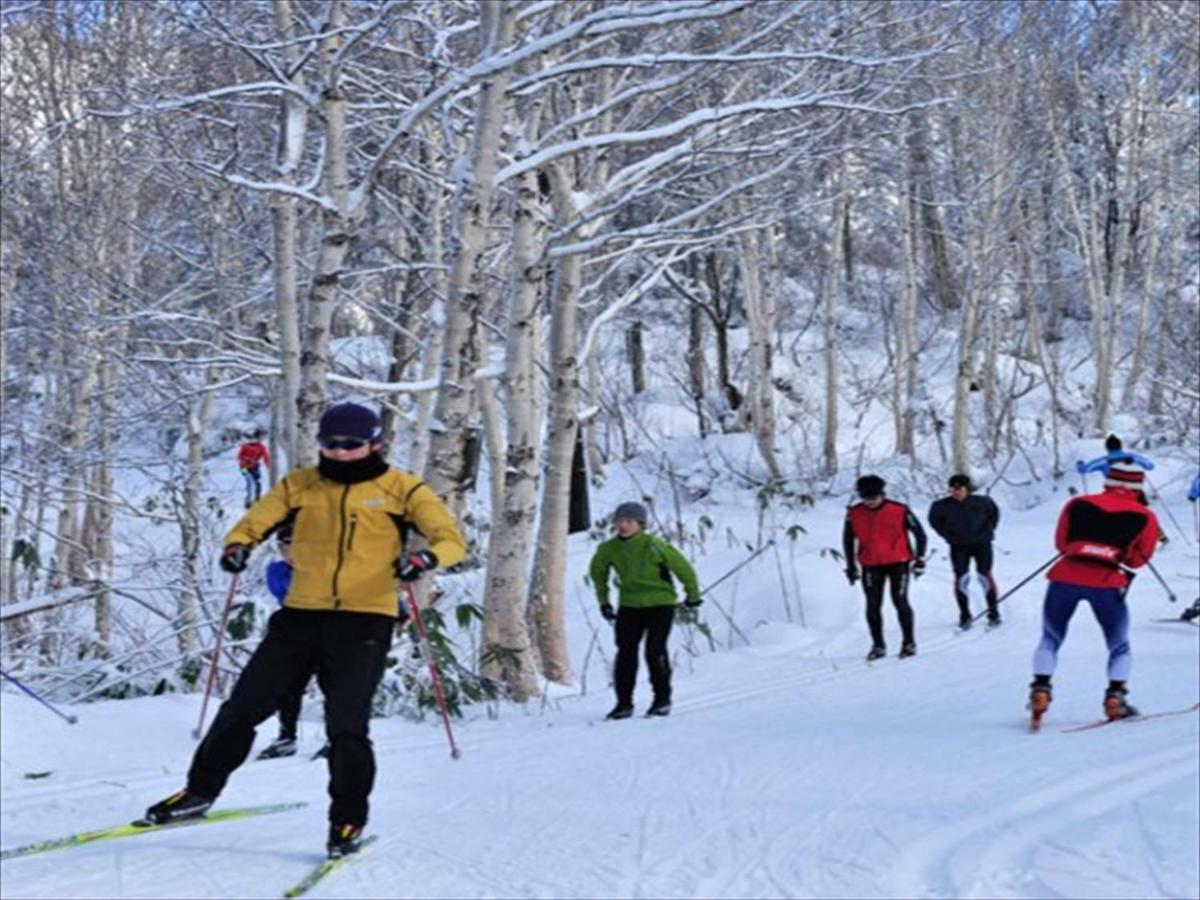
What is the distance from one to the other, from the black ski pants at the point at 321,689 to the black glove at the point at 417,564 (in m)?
0.28

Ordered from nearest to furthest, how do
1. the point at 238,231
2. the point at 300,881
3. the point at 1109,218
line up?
the point at 300,881
the point at 238,231
the point at 1109,218

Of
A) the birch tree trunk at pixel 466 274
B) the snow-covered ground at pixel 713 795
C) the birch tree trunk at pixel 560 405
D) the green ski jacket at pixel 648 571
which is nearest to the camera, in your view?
the snow-covered ground at pixel 713 795

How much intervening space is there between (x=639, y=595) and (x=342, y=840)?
5103mm

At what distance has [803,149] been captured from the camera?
39.2 ft

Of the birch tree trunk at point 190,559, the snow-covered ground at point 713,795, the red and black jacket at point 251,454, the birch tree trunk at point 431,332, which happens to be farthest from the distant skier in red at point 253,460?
the snow-covered ground at point 713,795

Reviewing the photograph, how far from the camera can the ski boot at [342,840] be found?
213 inches

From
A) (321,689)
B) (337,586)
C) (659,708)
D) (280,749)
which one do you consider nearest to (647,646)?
(659,708)

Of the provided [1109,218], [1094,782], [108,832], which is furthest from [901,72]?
[1109,218]

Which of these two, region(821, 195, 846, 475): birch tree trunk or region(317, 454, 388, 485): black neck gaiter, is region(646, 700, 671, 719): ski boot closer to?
region(317, 454, 388, 485): black neck gaiter

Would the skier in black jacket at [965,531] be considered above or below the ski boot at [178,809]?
above

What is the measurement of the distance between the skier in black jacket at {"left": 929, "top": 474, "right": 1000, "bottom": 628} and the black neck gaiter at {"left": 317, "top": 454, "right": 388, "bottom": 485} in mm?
10240

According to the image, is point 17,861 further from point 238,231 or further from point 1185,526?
point 1185,526

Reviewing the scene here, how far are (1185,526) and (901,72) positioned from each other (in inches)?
515

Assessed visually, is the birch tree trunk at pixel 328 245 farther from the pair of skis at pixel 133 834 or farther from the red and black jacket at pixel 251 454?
the red and black jacket at pixel 251 454
